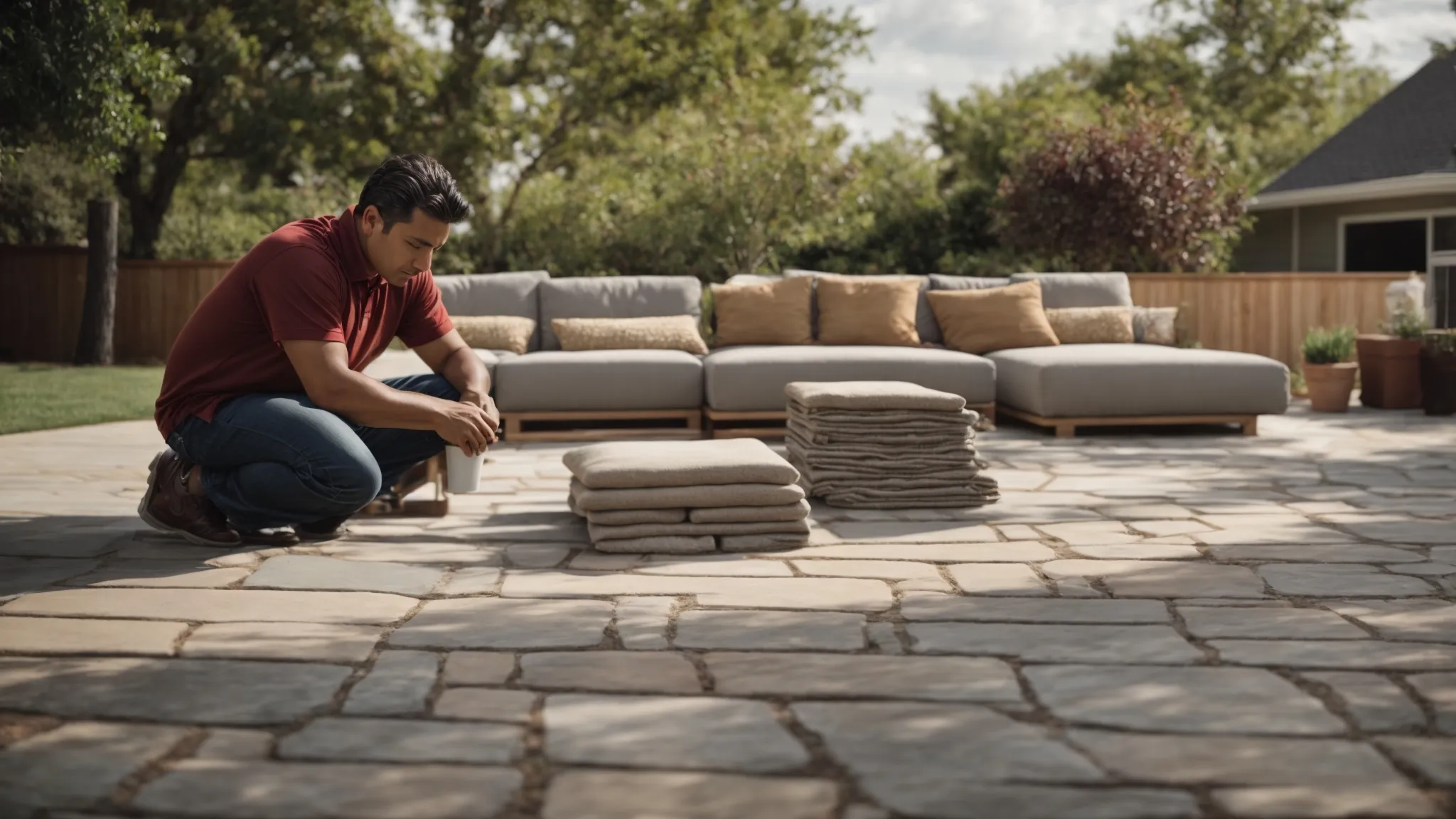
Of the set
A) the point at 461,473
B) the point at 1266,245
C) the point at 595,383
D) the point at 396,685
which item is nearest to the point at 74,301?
the point at 595,383

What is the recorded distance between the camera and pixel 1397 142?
15227mm

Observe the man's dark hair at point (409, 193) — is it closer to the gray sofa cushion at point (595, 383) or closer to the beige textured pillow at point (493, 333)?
the gray sofa cushion at point (595, 383)

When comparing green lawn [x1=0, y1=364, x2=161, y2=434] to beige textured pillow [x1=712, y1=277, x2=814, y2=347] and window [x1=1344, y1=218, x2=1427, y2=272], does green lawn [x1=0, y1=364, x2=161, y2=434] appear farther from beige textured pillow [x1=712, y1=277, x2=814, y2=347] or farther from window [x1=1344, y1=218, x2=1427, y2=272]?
window [x1=1344, y1=218, x2=1427, y2=272]

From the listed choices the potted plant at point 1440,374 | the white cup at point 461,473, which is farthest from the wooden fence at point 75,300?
the white cup at point 461,473

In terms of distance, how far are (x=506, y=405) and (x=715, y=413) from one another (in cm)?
120

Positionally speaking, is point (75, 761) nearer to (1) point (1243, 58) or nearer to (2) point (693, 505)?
(2) point (693, 505)

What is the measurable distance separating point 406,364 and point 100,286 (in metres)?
7.76

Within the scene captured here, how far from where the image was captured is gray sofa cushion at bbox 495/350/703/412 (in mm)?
7871

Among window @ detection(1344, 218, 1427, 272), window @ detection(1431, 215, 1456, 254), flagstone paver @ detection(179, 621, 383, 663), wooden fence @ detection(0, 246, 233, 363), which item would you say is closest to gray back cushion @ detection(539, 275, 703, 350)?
flagstone paver @ detection(179, 621, 383, 663)

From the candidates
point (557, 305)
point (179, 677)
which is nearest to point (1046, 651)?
point (179, 677)

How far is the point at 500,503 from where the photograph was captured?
17.5 ft

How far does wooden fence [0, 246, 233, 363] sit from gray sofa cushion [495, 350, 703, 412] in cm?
756

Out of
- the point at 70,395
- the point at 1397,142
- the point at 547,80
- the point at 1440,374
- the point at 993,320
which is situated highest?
the point at 547,80

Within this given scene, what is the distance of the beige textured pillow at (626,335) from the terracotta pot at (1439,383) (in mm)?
4939
